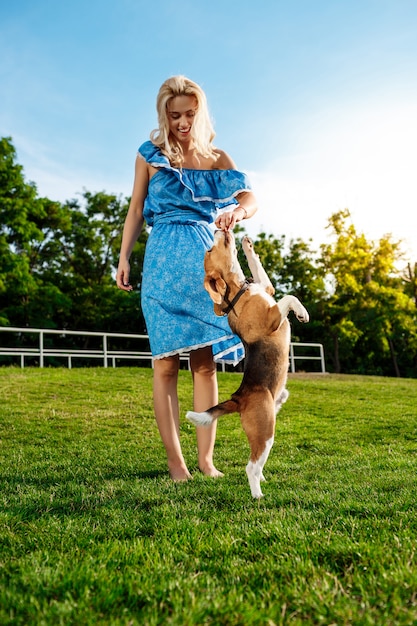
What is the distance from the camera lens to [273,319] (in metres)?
3.58

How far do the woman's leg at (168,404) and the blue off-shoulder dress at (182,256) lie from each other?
0.19m

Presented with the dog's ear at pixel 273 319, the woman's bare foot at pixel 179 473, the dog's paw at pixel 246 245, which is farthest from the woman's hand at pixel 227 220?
the woman's bare foot at pixel 179 473

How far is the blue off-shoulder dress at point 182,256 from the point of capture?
4.42 metres

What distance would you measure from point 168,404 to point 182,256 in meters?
1.16

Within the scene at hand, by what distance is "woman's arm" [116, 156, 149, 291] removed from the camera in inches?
186

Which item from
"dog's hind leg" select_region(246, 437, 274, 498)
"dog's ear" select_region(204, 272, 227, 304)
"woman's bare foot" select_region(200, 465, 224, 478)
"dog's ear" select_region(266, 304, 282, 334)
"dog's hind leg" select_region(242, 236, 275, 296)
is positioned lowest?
"woman's bare foot" select_region(200, 465, 224, 478)

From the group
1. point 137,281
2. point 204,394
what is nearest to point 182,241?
point 204,394

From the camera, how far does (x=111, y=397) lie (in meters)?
11.4

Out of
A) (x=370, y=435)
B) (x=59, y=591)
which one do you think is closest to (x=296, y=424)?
(x=370, y=435)

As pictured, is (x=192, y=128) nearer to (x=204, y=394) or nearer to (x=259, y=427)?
(x=204, y=394)

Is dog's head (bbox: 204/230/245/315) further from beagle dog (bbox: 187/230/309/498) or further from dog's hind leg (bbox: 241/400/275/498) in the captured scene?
dog's hind leg (bbox: 241/400/275/498)

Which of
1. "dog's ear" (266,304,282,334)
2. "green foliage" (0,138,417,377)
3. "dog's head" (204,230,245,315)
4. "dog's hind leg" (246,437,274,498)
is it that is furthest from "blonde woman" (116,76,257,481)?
"green foliage" (0,138,417,377)

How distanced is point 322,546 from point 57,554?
3.66 feet

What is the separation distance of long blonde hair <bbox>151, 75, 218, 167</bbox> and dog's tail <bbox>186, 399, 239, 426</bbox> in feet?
6.62
